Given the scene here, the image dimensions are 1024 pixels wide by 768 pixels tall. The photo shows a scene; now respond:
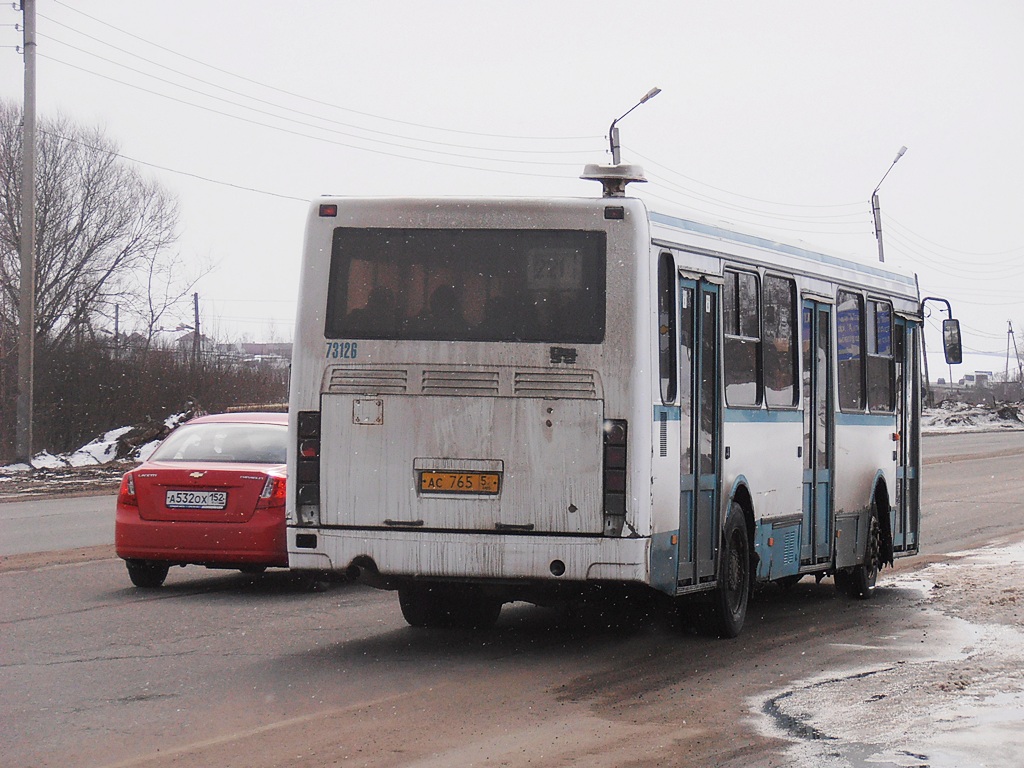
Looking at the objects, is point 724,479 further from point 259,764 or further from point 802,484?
point 259,764

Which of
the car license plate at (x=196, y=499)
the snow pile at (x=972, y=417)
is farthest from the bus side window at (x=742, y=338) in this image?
the snow pile at (x=972, y=417)

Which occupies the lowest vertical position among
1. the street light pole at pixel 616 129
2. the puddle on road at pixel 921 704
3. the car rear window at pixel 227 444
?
the puddle on road at pixel 921 704

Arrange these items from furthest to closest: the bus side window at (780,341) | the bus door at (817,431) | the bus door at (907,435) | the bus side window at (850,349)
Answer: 1. the bus door at (907,435)
2. the bus side window at (850,349)
3. the bus door at (817,431)
4. the bus side window at (780,341)

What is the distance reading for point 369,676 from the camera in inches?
361

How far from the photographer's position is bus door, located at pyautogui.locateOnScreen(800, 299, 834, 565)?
12.8m

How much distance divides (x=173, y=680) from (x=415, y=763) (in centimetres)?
275

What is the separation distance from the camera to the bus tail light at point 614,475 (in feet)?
31.1

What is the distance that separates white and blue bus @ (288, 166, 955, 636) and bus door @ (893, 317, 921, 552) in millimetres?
4959

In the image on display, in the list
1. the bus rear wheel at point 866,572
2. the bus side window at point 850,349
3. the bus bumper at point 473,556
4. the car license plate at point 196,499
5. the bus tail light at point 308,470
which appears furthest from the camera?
the bus rear wheel at point 866,572

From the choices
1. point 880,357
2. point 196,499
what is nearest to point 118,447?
point 196,499

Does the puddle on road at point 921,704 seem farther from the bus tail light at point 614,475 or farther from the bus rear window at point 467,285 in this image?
the bus rear window at point 467,285

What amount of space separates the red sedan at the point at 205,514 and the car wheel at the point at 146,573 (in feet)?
0.09

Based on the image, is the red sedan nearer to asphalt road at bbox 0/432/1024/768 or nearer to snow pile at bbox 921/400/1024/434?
asphalt road at bbox 0/432/1024/768

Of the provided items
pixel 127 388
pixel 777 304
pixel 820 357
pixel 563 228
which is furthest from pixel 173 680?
pixel 127 388
